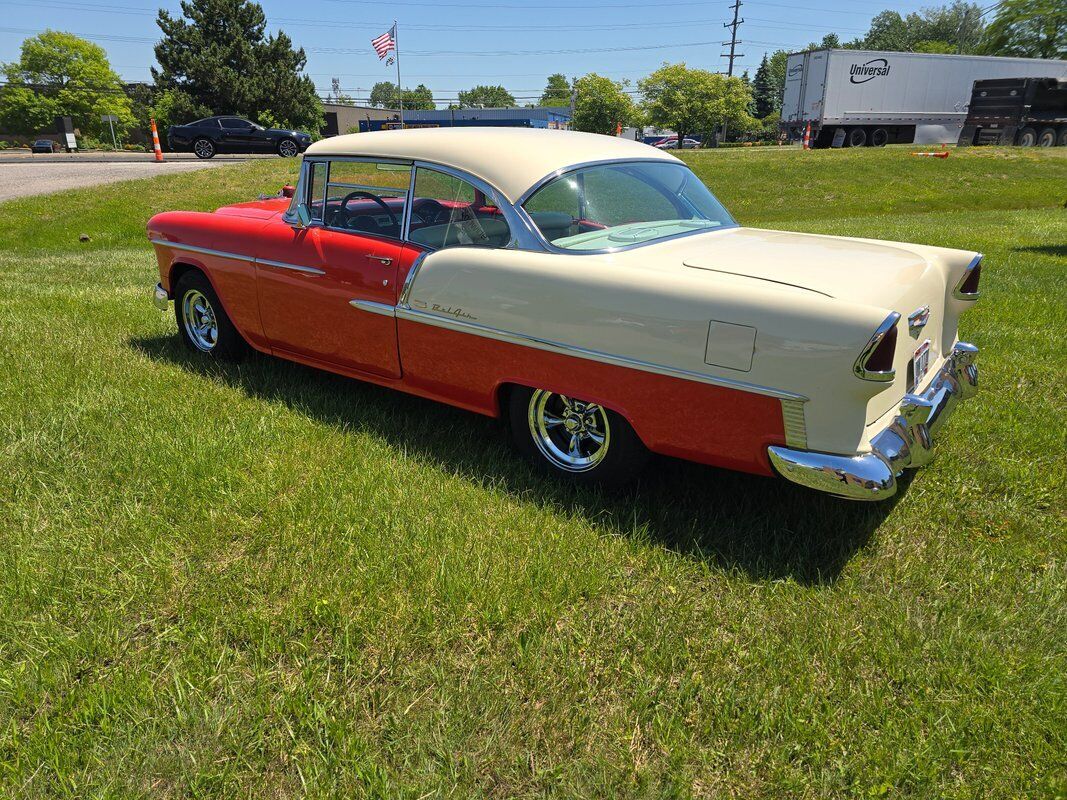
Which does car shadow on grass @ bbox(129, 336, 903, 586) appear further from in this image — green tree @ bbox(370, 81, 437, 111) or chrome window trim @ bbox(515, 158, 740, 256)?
green tree @ bbox(370, 81, 437, 111)

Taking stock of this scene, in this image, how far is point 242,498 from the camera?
3170mm

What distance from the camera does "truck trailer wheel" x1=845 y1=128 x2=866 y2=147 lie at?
31.2 meters

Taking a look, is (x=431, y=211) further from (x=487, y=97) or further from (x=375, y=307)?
(x=487, y=97)

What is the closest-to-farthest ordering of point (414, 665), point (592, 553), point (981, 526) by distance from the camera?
1. point (414, 665)
2. point (592, 553)
3. point (981, 526)

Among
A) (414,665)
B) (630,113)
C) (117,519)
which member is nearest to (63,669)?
(117,519)

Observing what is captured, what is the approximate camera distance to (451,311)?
338cm

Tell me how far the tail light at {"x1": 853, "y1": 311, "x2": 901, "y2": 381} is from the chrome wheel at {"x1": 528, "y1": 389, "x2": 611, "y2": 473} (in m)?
1.15

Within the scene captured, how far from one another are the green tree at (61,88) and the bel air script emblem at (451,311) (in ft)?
206

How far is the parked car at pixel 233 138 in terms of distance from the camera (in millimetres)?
23969

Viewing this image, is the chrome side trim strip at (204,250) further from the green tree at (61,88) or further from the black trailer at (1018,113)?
the green tree at (61,88)

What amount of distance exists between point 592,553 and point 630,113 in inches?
3329

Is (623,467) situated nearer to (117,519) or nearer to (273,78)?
(117,519)

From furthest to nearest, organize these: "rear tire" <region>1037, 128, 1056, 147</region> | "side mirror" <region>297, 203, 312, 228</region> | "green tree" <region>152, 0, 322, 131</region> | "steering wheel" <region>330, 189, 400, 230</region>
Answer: "green tree" <region>152, 0, 322, 131</region>, "rear tire" <region>1037, 128, 1056, 147</region>, "side mirror" <region>297, 203, 312, 228</region>, "steering wheel" <region>330, 189, 400, 230</region>

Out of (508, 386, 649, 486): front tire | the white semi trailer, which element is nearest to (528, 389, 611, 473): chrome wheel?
(508, 386, 649, 486): front tire
